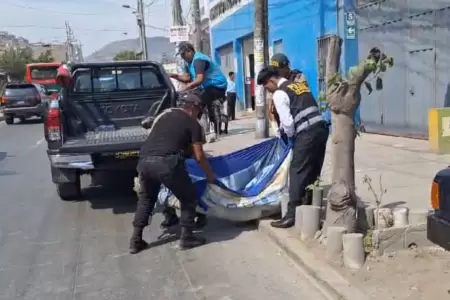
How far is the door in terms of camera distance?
485 inches

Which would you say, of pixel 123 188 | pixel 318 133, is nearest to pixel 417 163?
pixel 318 133

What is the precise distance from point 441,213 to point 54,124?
563 cm

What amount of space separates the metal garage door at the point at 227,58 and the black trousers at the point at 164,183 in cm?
2232

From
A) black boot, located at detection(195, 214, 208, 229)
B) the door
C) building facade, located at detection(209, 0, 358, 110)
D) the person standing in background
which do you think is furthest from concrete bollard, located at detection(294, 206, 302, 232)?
the person standing in background

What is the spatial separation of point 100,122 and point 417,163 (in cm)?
502

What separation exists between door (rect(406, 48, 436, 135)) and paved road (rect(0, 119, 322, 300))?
6.64m

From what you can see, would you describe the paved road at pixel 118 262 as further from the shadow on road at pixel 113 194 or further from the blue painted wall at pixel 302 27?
the blue painted wall at pixel 302 27

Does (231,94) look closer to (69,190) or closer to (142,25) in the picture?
(69,190)

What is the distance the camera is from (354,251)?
5.23 m

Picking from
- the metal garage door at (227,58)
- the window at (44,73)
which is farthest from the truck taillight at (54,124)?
the window at (44,73)

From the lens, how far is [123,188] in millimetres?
9977

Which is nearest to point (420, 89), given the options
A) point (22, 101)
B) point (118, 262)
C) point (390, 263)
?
point (390, 263)

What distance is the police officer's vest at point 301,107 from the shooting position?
21.4 ft

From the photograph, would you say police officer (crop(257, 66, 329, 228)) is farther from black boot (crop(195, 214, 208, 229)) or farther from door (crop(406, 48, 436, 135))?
door (crop(406, 48, 436, 135))
